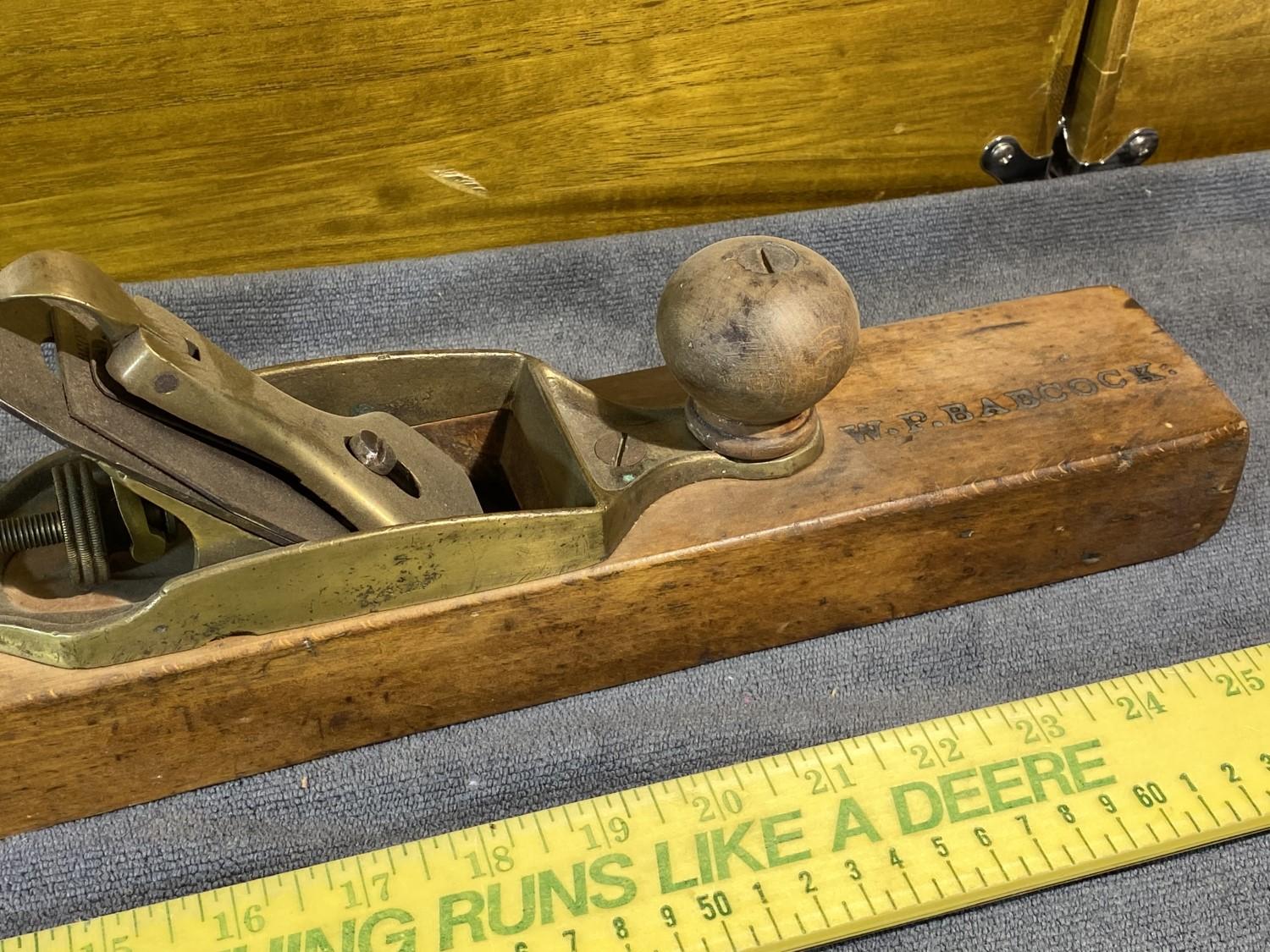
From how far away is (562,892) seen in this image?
140 cm

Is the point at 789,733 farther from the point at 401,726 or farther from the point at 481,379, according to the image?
the point at 481,379

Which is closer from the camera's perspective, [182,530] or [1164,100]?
[182,530]

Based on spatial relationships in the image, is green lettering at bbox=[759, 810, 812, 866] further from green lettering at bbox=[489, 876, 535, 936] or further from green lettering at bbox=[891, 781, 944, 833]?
green lettering at bbox=[489, 876, 535, 936]

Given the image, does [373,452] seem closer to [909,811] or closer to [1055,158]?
[909,811]

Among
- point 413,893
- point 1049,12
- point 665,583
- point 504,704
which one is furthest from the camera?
point 1049,12

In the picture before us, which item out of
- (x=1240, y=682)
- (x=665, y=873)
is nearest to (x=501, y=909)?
(x=665, y=873)

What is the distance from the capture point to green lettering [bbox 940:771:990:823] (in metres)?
1.46

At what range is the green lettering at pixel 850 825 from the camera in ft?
4.71

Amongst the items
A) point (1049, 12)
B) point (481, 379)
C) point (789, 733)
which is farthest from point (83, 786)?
point (1049, 12)

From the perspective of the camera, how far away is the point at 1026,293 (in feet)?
7.48

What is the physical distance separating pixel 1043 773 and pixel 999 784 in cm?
6

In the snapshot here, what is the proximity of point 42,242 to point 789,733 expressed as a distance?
56.9 inches

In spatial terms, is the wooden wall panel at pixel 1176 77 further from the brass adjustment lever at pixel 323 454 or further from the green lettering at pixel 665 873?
the green lettering at pixel 665 873

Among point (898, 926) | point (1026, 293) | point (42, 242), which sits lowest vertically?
point (898, 926)
